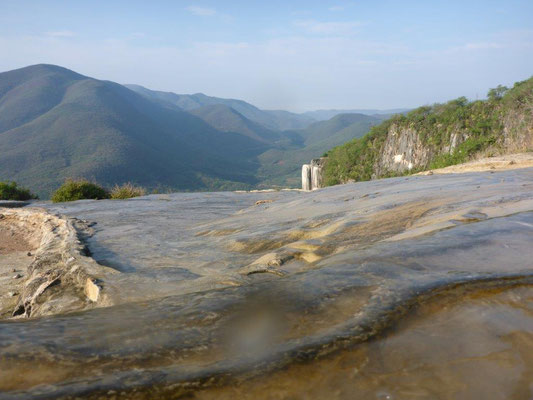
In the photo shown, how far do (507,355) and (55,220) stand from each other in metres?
8.72

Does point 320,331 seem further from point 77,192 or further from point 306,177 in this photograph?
point 306,177

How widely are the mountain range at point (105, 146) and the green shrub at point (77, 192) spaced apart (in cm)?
5884

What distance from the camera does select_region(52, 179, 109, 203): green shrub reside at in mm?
16984

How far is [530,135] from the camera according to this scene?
17781mm

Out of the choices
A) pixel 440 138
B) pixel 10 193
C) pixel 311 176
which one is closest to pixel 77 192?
pixel 10 193

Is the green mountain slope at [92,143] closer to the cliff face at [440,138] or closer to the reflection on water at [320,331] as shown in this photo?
the cliff face at [440,138]

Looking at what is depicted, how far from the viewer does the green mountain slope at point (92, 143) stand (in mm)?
86938

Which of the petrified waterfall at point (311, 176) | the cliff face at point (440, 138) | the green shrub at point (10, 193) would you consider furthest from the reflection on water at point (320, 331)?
the petrified waterfall at point (311, 176)

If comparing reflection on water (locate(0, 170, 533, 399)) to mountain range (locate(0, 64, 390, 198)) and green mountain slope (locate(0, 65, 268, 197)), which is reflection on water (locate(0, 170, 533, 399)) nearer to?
mountain range (locate(0, 64, 390, 198))

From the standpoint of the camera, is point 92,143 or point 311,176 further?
point 92,143

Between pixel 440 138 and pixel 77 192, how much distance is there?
20183 millimetres

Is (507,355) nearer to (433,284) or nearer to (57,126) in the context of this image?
(433,284)

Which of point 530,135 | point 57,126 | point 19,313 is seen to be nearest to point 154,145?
point 57,126

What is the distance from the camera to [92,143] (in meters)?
104
